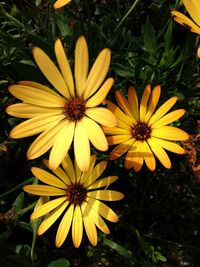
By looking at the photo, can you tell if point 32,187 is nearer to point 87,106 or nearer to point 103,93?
point 87,106

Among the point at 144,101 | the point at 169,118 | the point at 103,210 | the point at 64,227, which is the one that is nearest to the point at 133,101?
the point at 144,101

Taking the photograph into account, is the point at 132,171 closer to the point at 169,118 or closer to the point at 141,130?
the point at 141,130

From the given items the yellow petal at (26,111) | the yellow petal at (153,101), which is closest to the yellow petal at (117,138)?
the yellow petal at (153,101)

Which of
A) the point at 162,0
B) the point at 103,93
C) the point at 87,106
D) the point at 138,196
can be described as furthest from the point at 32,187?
the point at 162,0

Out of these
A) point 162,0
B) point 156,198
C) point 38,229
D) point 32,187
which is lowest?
point 38,229

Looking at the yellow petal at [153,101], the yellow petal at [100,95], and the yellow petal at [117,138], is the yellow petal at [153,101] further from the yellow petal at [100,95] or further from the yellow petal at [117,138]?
the yellow petal at [100,95]

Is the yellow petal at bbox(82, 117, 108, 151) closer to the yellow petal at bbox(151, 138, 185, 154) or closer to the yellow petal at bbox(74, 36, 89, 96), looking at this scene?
the yellow petal at bbox(74, 36, 89, 96)
